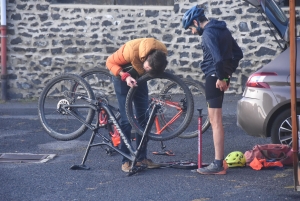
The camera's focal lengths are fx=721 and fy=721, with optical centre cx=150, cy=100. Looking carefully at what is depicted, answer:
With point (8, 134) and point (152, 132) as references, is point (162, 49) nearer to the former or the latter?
point (152, 132)

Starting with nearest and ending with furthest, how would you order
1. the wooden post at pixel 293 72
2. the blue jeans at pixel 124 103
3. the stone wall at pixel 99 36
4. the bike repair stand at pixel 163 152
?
the wooden post at pixel 293 72 → the blue jeans at pixel 124 103 → the bike repair stand at pixel 163 152 → the stone wall at pixel 99 36

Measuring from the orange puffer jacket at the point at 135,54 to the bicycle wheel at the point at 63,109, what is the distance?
553 millimetres

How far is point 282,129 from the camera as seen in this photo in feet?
28.9

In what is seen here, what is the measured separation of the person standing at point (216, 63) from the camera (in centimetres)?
762

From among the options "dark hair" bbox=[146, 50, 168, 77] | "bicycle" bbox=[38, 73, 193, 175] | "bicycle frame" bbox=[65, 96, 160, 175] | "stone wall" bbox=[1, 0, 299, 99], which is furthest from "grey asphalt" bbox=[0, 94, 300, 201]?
"stone wall" bbox=[1, 0, 299, 99]

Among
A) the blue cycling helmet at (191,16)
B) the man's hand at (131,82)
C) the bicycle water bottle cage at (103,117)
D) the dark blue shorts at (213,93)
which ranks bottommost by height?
the bicycle water bottle cage at (103,117)

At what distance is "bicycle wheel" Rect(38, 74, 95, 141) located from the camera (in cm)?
848

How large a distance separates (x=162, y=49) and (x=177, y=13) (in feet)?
24.4

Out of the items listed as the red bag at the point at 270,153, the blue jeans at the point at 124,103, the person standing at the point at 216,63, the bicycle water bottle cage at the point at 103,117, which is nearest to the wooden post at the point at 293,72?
the person standing at the point at 216,63

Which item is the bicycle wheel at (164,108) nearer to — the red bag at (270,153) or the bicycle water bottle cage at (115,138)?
the bicycle water bottle cage at (115,138)

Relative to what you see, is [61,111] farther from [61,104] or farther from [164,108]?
[164,108]

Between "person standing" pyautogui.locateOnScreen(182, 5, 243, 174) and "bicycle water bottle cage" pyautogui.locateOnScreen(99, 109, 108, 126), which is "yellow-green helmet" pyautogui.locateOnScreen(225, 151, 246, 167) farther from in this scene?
"bicycle water bottle cage" pyautogui.locateOnScreen(99, 109, 108, 126)

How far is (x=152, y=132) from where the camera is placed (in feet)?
27.7

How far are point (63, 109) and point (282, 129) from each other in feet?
8.76
